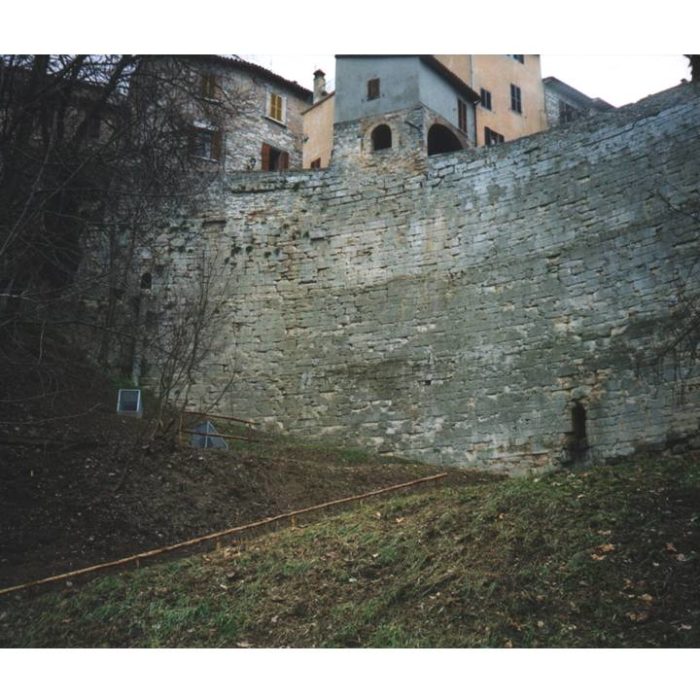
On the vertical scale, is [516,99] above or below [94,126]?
above

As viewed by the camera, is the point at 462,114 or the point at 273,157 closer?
the point at 462,114

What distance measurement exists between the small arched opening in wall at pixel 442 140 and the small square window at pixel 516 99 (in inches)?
237

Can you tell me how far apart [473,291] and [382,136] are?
4.10 meters

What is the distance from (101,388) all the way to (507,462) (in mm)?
6081

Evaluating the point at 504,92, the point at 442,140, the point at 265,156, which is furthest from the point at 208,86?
the point at 504,92

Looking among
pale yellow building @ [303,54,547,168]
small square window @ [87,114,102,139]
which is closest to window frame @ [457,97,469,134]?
pale yellow building @ [303,54,547,168]

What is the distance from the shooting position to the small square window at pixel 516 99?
80.9 ft

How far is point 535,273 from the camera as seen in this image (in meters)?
13.0

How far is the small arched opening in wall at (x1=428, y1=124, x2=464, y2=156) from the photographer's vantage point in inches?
733

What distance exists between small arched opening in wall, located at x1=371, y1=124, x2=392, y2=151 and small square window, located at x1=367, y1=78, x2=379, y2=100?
3.54 ft

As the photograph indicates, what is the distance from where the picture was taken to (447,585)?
21.0 feet

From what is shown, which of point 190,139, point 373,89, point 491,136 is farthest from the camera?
point 491,136

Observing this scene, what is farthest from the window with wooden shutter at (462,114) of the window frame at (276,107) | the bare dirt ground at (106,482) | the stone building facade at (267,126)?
the bare dirt ground at (106,482)

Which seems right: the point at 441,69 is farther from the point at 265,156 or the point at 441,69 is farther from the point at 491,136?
the point at 265,156
